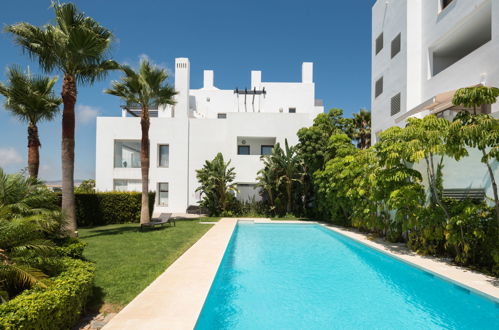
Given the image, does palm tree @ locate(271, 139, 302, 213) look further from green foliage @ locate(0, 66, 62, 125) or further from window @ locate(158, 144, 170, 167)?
green foliage @ locate(0, 66, 62, 125)

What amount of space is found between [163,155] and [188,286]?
1740cm

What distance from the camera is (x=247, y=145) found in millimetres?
22266

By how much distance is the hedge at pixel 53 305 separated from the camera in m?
3.00

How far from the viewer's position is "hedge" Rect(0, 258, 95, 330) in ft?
9.84

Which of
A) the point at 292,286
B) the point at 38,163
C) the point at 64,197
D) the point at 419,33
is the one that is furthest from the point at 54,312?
the point at 419,33

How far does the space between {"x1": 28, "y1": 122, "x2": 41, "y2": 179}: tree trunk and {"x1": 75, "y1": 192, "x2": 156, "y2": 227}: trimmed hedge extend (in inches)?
97.0

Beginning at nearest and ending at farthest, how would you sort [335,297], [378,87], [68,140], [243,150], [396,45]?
[335,297], [68,140], [396,45], [378,87], [243,150]

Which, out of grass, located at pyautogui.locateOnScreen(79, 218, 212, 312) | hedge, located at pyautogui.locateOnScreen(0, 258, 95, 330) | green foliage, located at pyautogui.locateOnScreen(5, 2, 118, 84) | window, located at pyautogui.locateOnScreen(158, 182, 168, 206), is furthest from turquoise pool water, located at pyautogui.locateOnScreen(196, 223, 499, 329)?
window, located at pyautogui.locateOnScreen(158, 182, 168, 206)

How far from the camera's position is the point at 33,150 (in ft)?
42.9

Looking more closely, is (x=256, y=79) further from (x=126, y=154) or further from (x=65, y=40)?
(x=65, y=40)

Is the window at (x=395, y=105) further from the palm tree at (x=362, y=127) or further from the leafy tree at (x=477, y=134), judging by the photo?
the leafy tree at (x=477, y=134)

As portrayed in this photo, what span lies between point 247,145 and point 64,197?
1419 centimetres

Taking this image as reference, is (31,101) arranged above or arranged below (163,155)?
above

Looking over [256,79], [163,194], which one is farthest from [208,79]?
[163,194]
